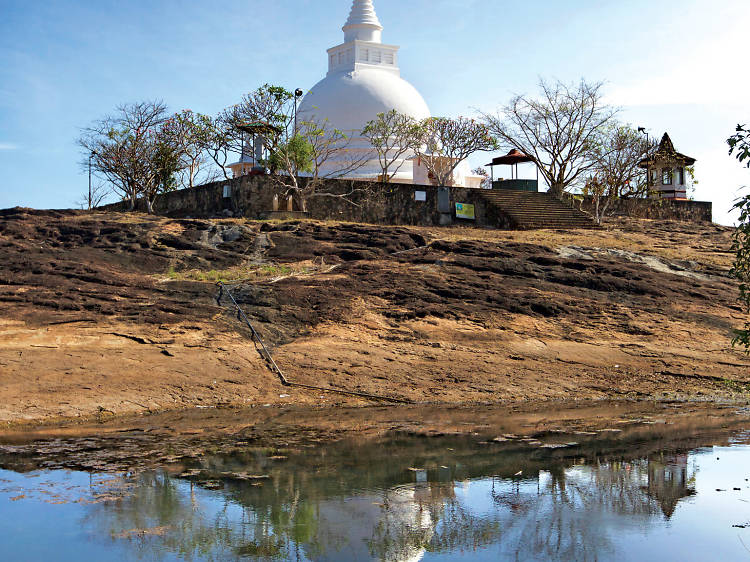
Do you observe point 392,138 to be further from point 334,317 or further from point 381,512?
point 381,512

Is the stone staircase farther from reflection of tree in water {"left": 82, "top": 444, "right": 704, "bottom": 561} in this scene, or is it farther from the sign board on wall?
reflection of tree in water {"left": 82, "top": 444, "right": 704, "bottom": 561}

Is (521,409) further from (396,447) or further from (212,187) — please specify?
(212,187)

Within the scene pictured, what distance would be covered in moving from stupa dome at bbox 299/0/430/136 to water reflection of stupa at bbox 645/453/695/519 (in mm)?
31266

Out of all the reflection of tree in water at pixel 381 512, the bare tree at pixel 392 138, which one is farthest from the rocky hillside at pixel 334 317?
the bare tree at pixel 392 138

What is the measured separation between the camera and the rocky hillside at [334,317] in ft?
41.7

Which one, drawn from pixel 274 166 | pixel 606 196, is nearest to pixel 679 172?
pixel 606 196

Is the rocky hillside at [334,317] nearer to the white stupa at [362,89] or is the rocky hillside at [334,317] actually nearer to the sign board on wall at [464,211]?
the sign board on wall at [464,211]

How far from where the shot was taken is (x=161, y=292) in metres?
16.2

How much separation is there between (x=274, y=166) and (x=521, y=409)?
1701 centimetres

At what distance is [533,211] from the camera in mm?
28781

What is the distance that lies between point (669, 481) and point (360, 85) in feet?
116

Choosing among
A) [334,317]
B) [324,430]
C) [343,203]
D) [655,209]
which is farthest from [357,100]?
[324,430]

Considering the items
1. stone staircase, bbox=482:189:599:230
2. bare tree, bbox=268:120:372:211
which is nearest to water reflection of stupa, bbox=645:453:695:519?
bare tree, bbox=268:120:372:211

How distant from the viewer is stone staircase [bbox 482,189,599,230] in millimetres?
27812
